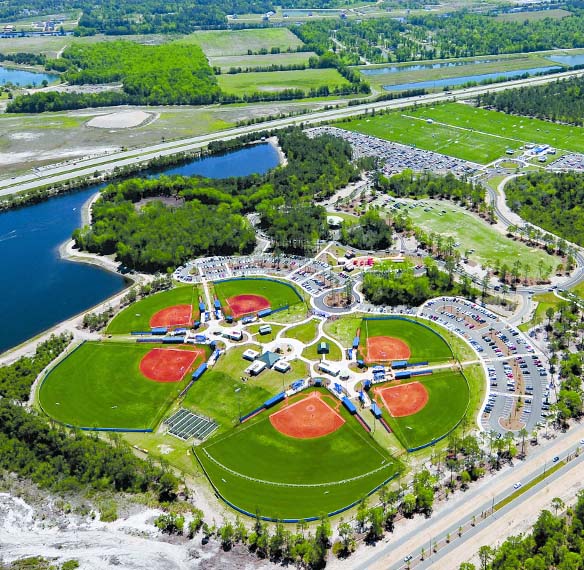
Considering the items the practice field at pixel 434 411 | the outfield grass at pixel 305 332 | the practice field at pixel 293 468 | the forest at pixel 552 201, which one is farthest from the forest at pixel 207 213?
the practice field at pixel 293 468

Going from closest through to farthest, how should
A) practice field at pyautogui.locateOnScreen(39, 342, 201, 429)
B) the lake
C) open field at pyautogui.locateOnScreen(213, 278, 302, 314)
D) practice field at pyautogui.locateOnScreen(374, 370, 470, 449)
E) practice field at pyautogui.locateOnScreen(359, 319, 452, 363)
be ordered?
practice field at pyautogui.locateOnScreen(374, 370, 470, 449)
practice field at pyautogui.locateOnScreen(39, 342, 201, 429)
practice field at pyautogui.locateOnScreen(359, 319, 452, 363)
the lake
open field at pyautogui.locateOnScreen(213, 278, 302, 314)

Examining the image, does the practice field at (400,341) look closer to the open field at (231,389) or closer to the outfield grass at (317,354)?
the outfield grass at (317,354)

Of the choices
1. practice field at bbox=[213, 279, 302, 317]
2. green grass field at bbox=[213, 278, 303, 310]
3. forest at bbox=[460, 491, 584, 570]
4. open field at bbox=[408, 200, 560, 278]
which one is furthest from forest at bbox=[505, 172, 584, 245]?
forest at bbox=[460, 491, 584, 570]

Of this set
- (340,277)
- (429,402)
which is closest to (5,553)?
(429,402)

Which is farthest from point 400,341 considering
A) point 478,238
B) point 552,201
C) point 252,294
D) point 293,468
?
point 552,201

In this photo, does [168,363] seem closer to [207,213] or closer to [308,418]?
[308,418]

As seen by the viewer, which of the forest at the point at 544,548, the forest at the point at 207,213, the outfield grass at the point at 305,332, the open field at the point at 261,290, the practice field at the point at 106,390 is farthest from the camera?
the forest at the point at 207,213

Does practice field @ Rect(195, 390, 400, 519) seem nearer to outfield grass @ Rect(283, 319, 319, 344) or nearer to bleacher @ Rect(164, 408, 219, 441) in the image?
bleacher @ Rect(164, 408, 219, 441)
